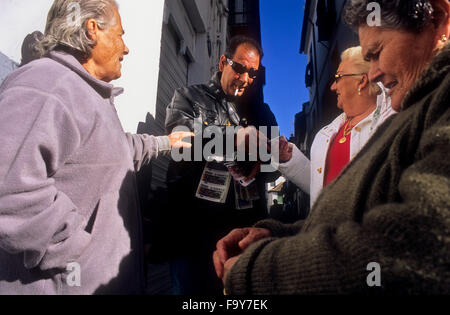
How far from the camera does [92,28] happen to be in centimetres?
138

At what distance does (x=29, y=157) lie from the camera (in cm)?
94

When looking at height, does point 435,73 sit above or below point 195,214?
above

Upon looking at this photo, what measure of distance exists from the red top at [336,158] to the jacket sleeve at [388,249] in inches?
46.4

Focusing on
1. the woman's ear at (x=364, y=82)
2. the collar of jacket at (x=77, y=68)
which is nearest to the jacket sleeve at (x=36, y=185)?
→ the collar of jacket at (x=77, y=68)

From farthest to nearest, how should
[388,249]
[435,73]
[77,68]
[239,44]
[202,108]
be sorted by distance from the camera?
[239,44], [202,108], [77,68], [435,73], [388,249]

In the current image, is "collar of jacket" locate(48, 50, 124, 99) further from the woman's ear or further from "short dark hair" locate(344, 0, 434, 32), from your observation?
the woman's ear

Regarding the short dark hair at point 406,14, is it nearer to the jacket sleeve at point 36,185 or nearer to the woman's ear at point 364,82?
the woman's ear at point 364,82

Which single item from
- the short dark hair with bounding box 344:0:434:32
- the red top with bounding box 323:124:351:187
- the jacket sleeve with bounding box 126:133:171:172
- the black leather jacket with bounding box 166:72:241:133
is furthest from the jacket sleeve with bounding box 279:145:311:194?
the short dark hair with bounding box 344:0:434:32

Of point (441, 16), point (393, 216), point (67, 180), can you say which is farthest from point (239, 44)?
point (393, 216)

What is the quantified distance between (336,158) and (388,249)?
1442 mm

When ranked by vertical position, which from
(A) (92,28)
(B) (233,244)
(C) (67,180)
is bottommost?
(B) (233,244)

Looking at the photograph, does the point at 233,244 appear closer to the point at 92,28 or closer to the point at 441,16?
the point at 441,16
